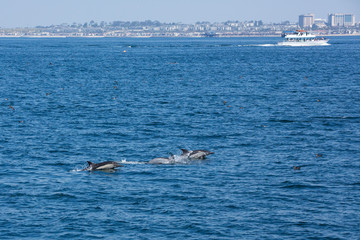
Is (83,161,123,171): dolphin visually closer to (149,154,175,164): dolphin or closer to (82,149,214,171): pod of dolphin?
(82,149,214,171): pod of dolphin

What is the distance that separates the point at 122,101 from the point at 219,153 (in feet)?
92.2

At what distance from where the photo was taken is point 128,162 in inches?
1313

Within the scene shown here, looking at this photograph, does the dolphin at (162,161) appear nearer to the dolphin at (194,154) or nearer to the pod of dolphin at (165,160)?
the pod of dolphin at (165,160)

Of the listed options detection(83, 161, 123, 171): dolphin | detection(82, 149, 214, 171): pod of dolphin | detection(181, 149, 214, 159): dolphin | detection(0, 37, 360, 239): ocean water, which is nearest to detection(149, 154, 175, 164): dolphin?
detection(82, 149, 214, 171): pod of dolphin

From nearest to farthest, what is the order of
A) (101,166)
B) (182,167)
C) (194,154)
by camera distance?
1. (101,166)
2. (182,167)
3. (194,154)

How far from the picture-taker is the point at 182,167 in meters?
32.3

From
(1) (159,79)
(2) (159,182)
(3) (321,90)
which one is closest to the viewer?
(2) (159,182)

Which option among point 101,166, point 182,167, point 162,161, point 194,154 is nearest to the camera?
point 101,166

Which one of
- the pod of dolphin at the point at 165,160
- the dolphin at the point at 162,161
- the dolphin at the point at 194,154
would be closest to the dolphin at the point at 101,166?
the pod of dolphin at the point at 165,160

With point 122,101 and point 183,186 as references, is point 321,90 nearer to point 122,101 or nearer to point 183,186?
point 122,101

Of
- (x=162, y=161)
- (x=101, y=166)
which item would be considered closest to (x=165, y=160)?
(x=162, y=161)

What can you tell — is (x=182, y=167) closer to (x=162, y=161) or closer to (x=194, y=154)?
(x=162, y=161)

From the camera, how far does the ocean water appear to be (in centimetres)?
2297

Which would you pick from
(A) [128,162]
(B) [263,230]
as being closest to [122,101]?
→ (A) [128,162]
